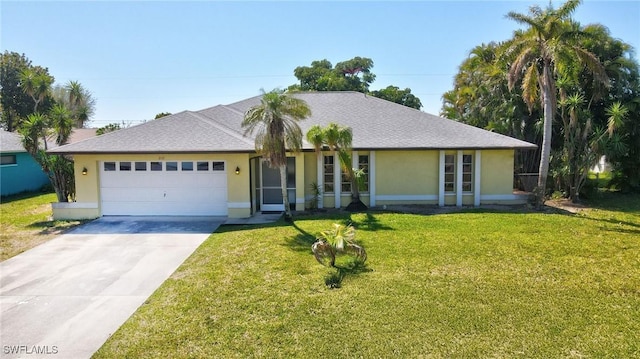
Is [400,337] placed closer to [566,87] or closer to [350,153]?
[350,153]

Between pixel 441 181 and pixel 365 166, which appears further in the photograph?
pixel 365 166

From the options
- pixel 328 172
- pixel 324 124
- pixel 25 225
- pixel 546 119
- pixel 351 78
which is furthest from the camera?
pixel 351 78

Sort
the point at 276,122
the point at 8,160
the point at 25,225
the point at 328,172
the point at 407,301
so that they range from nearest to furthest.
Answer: the point at 407,301
the point at 276,122
the point at 25,225
the point at 328,172
the point at 8,160

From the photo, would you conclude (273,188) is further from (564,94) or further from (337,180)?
(564,94)

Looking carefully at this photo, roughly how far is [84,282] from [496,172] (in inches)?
589

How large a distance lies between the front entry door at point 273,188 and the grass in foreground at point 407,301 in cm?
462

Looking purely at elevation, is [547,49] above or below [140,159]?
above

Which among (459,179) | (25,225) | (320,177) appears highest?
(320,177)

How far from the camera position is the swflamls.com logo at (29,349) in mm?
5570

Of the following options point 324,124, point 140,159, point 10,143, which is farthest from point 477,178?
point 10,143

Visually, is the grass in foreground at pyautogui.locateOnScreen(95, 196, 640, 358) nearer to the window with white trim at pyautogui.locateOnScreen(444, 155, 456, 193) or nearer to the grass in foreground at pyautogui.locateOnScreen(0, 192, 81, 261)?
the window with white trim at pyautogui.locateOnScreen(444, 155, 456, 193)

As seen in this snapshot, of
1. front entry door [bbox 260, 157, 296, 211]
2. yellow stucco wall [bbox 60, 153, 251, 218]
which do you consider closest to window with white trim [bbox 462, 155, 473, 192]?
front entry door [bbox 260, 157, 296, 211]

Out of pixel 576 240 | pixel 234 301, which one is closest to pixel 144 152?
pixel 234 301

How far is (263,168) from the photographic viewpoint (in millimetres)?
15789
